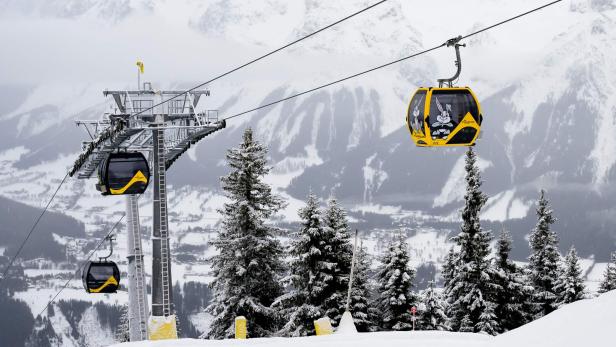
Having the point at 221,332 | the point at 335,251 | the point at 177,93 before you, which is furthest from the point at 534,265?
the point at 177,93

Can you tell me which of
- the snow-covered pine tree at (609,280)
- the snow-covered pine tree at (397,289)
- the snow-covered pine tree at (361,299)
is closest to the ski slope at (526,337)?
the snow-covered pine tree at (361,299)

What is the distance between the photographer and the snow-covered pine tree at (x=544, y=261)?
52.8 metres

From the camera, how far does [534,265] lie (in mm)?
54656

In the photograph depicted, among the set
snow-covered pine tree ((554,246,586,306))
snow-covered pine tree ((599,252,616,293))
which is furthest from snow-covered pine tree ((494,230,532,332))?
snow-covered pine tree ((599,252,616,293))

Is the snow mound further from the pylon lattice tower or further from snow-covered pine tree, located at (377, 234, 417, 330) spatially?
snow-covered pine tree, located at (377, 234, 417, 330)

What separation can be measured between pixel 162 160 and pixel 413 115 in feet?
39.9

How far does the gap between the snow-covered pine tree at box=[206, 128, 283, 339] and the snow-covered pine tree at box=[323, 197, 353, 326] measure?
7.12 ft

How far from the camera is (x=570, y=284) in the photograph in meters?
51.6

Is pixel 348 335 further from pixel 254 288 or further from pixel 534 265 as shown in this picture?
pixel 534 265

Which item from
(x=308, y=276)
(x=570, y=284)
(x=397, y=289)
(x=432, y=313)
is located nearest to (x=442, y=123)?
(x=308, y=276)

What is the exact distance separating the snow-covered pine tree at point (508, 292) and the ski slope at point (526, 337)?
34.0 meters

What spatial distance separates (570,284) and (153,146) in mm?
31652

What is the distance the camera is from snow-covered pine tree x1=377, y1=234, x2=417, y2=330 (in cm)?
4031

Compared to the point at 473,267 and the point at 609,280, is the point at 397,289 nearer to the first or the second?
the point at 473,267
